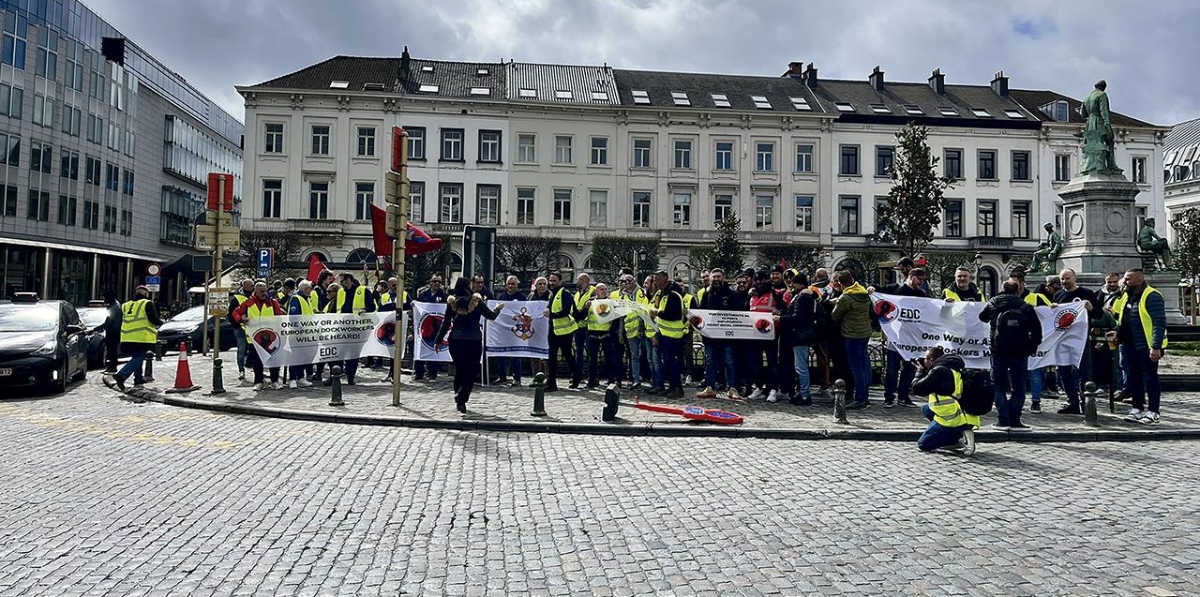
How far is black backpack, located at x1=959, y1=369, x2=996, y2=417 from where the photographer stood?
8242 millimetres

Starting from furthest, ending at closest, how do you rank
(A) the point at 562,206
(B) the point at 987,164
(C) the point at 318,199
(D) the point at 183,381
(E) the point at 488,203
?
(B) the point at 987,164
(A) the point at 562,206
(E) the point at 488,203
(C) the point at 318,199
(D) the point at 183,381

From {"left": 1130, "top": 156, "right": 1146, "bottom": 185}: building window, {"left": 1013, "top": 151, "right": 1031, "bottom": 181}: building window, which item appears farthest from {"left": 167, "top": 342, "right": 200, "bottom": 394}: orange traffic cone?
{"left": 1130, "top": 156, "right": 1146, "bottom": 185}: building window

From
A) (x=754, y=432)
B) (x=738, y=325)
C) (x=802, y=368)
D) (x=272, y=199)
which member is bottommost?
(x=754, y=432)

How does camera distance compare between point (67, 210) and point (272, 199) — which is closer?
point (272, 199)

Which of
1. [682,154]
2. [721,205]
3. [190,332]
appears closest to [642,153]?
[682,154]

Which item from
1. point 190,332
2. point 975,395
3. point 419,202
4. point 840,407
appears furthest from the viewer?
point 419,202

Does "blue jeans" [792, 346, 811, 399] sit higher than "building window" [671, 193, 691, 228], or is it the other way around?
"building window" [671, 193, 691, 228]

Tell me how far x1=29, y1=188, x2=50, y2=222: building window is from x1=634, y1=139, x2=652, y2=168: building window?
3544 centimetres

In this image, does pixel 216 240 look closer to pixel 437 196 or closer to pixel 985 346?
pixel 985 346

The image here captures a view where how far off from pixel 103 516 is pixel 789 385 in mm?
9161

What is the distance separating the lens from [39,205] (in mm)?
48656

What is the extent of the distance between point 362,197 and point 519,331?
3710 cm

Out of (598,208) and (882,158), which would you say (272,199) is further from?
(882,158)

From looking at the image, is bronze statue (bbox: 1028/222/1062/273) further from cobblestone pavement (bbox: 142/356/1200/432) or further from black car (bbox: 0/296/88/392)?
black car (bbox: 0/296/88/392)
